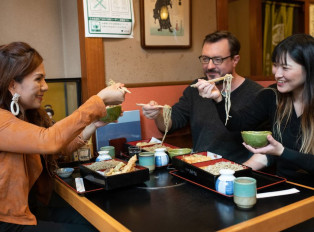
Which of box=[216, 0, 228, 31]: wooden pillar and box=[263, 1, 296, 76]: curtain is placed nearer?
box=[216, 0, 228, 31]: wooden pillar

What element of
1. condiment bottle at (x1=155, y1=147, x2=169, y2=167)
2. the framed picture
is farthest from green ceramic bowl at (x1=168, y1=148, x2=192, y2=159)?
the framed picture

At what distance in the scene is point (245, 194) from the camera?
1.21m

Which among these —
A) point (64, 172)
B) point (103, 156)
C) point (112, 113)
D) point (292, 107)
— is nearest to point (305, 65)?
point (292, 107)

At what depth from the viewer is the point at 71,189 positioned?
5.03 feet

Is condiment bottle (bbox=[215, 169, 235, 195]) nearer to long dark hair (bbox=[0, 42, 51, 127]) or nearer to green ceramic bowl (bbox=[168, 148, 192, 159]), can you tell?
green ceramic bowl (bbox=[168, 148, 192, 159])

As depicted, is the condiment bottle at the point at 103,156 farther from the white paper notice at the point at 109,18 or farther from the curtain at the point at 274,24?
the curtain at the point at 274,24

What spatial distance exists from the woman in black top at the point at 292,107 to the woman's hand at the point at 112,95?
1.42 feet

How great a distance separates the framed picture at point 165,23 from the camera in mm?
2520

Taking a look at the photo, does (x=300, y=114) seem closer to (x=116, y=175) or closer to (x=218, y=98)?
(x=218, y=98)

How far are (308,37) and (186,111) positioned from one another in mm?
1061

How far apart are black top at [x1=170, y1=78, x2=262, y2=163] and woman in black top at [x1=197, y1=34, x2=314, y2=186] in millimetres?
358

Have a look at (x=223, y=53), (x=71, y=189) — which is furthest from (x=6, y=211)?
(x=223, y=53)

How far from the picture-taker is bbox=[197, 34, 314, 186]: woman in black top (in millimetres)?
1571

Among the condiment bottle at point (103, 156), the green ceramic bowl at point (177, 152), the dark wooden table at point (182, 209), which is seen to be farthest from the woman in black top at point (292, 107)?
the condiment bottle at point (103, 156)
